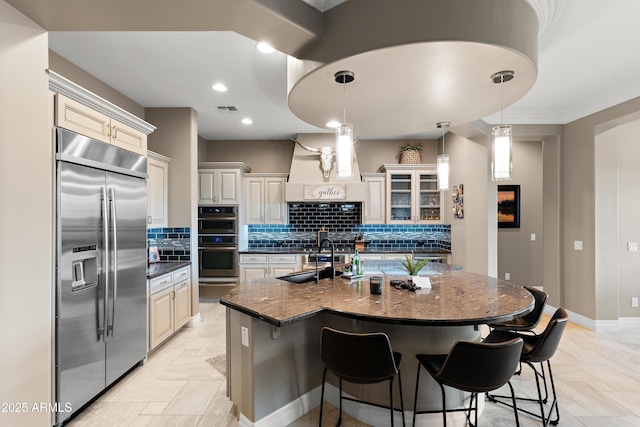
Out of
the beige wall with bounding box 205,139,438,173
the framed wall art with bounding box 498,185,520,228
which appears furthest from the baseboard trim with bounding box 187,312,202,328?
the framed wall art with bounding box 498,185,520,228

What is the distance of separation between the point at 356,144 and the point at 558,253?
3.57 meters

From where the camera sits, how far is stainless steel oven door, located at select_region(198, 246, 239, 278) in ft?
Result: 17.1

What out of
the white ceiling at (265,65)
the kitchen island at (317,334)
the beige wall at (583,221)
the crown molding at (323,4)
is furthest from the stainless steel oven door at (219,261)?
the beige wall at (583,221)

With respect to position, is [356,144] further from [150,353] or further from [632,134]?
[150,353]

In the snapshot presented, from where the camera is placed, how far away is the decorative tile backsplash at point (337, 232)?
575 centimetres

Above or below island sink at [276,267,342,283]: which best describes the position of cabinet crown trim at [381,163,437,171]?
above

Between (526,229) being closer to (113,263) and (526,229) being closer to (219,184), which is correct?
(219,184)

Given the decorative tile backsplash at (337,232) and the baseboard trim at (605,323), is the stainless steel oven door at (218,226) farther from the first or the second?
the baseboard trim at (605,323)

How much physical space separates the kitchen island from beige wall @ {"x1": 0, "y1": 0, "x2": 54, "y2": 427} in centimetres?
108

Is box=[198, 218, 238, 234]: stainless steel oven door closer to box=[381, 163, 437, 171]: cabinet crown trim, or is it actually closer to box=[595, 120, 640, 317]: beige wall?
box=[381, 163, 437, 171]: cabinet crown trim

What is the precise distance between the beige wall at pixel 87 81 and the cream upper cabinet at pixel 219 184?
1420 millimetres

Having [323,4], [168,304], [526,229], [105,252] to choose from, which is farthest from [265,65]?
[526,229]

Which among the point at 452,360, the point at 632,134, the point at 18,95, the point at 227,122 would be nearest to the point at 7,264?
the point at 18,95

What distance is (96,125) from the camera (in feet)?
8.19
